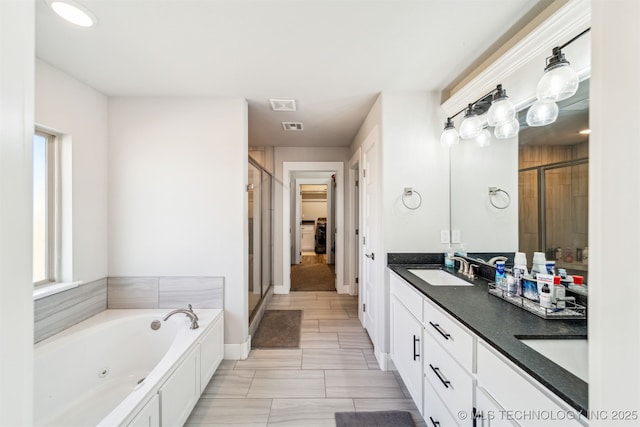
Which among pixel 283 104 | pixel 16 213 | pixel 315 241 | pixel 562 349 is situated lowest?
pixel 315 241

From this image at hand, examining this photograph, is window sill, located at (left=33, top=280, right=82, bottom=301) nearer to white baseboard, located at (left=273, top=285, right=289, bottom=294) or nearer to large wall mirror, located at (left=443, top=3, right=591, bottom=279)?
white baseboard, located at (left=273, top=285, right=289, bottom=294)

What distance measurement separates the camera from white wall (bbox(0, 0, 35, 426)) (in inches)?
14.6

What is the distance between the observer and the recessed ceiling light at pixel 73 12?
49.1 inches

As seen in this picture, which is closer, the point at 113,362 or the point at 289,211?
the point at 113,362

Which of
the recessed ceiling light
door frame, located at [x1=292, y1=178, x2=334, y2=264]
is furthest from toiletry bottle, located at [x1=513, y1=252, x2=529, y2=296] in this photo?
door frame, located at [x1=292, y1=178, x2=334, y2=264]

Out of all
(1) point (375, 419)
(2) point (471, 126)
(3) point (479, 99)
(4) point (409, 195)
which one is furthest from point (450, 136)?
(1) point (375, 419)

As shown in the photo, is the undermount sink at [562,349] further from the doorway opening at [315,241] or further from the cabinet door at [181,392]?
the doorway opening at [315,241]

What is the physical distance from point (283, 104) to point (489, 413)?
7.95 feet

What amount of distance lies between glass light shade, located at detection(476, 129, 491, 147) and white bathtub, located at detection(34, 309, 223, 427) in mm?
2413

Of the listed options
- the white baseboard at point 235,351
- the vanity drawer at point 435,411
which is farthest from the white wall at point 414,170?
the white baseboard at point 235,351

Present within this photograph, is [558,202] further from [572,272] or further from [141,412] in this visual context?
[141,412]

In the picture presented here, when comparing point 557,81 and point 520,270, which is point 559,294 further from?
point 557,81
